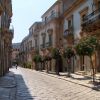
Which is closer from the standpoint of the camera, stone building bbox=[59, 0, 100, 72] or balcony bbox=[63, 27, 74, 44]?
stone building bbox=[59, 0, 100, 72]

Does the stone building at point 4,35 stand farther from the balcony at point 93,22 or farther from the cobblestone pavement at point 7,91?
the balcony at point 93,22

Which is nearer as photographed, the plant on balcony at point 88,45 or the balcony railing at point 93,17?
the plant on balcony at point 88,45

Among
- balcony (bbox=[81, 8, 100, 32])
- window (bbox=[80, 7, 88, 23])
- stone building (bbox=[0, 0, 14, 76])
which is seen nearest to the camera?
balcony (bbox=[81, 8, 100, 32])

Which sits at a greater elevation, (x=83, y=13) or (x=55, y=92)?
(x=83, y=13)

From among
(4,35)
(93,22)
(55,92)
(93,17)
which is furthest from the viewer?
(4,35)

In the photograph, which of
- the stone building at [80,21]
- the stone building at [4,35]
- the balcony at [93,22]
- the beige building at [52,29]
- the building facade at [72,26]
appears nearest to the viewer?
the balcony at [93,22]

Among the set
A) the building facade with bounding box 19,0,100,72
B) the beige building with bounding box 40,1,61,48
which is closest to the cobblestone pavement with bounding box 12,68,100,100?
the building facade with bounding box 19,0,100,72

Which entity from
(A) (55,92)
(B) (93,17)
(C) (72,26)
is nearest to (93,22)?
(B) (93,17)

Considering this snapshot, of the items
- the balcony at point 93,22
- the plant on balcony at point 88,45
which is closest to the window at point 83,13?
the balcony at point 93,22

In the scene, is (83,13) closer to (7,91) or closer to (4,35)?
(4,35)

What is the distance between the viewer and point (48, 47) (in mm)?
46844

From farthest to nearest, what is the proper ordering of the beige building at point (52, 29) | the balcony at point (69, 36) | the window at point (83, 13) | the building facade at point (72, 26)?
the beige building at point (52, 29) → the balcony at point (69, 36) → the window at point (83, 13) → the building facade at point (72, 26)

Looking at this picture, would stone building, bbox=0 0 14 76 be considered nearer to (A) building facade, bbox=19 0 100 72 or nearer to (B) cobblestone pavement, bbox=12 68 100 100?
(A) building facade, bbox=19 0 100 72

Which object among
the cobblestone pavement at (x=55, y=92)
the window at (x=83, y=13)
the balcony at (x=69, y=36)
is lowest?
the cobblestone pavement at (x=55, y=92)
